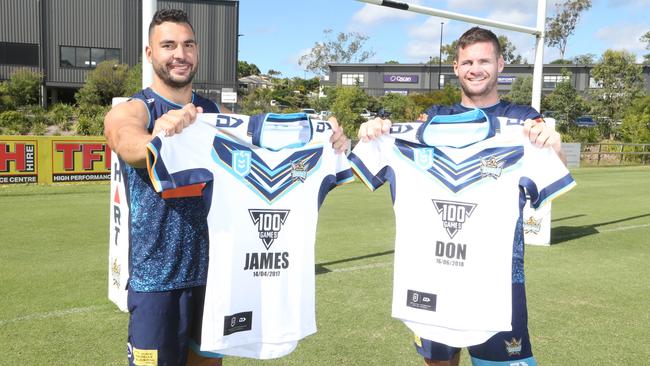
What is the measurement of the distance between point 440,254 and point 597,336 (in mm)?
2962

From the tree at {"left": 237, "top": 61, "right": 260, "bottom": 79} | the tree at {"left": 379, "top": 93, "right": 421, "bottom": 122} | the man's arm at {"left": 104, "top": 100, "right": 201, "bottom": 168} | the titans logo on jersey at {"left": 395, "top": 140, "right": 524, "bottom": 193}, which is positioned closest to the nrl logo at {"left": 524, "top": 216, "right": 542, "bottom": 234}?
the titans logo on jersey at {"left": 395, "top": 140, "right": 524, "bottom": 193}

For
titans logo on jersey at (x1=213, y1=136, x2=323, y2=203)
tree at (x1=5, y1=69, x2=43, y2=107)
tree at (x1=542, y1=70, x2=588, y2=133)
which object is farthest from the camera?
tree at (x1=542, y1=70, x2=588, y2=133)

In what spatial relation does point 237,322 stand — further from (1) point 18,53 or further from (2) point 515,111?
(1) point 18,53

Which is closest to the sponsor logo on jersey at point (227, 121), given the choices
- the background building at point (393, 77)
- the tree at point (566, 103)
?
the tree at point (566, 103)

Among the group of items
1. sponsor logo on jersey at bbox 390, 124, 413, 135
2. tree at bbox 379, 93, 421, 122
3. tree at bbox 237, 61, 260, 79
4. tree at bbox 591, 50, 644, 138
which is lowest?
sponsor logo on jersey at bbox 390, 124, 413, 135

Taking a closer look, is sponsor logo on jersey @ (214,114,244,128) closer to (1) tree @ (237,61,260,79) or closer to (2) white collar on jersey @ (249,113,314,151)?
(2) white collar on jersey @ (249,113,314,151)

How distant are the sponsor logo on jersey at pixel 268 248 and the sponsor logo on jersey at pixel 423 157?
81cm

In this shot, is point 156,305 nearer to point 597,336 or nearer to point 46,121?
point 597,336

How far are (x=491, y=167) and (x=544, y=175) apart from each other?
0.29m

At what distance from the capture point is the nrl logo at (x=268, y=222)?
298cm

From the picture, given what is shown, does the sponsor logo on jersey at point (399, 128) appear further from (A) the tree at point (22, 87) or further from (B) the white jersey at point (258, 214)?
(A) the tree at point (22, 87)

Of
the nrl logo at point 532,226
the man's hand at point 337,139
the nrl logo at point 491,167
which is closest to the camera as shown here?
the nrl logo at point 491,167

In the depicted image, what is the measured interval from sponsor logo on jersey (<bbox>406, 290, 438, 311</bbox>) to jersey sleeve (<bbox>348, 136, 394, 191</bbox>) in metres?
0.65

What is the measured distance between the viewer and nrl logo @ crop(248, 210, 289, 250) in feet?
9.78
